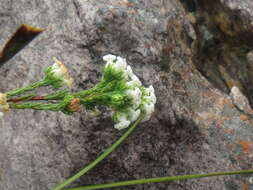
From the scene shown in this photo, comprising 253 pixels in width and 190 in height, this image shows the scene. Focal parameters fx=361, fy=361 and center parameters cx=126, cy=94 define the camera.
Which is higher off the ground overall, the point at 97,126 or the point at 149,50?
the point at 149,50

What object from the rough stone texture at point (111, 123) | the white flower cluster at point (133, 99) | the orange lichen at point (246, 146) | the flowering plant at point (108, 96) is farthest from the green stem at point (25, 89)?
the orange lichen at point (246, 146)

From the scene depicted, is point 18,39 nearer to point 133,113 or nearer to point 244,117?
point 133,113

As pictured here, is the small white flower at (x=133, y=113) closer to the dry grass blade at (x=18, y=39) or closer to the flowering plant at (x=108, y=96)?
the flowering plant at (x=108, y=96)

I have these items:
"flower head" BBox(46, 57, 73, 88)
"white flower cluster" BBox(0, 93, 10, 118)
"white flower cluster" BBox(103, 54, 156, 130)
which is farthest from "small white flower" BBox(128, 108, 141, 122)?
"white flower cluster" BBox(0, 93, 10, 118)

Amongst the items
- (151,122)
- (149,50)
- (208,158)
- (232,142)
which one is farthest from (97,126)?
(232,142)

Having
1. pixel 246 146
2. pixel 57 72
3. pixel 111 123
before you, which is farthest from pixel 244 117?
pixel 57 72

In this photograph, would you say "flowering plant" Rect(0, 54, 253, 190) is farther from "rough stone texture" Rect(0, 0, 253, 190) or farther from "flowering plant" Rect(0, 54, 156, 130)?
"rough stone texture" Rect(0, 0, 253, 190)

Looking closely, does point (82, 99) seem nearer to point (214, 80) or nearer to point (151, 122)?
point (151, 122)
